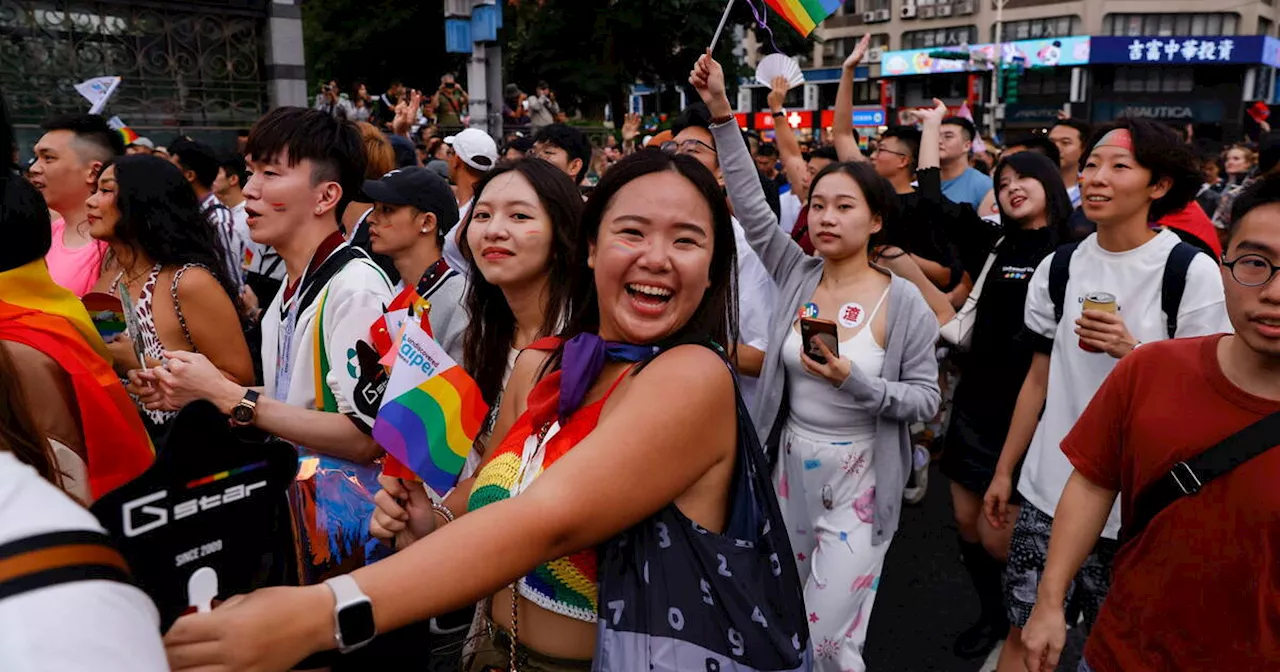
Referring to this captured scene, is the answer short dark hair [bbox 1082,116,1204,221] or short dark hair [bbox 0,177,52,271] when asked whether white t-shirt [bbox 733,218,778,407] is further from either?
short dark hair [bbox 0,177,52,271]

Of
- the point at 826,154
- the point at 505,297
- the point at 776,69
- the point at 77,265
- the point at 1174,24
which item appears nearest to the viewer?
the point at 505,297

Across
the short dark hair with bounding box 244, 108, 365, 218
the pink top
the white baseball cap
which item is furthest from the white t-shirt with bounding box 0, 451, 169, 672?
the white baseball cap

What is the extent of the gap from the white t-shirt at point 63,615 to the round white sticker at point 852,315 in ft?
9.67

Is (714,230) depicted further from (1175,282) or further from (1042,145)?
(1042,145)

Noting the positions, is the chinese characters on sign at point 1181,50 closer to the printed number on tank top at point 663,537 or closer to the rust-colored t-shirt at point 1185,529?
the rust-colored t-shirt at point 1185,529

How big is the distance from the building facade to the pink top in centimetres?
4211

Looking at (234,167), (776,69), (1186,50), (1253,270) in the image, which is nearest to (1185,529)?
(1253,270)

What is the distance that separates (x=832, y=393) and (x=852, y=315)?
358 mm

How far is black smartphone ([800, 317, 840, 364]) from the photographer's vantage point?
121 inches

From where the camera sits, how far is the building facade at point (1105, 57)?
148 feet

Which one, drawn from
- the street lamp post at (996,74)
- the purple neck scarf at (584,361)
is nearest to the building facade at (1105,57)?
the street lamp post at (996,74)

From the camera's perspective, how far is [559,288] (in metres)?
2.90

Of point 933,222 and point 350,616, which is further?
point 933,222

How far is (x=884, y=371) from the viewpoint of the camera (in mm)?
3389
